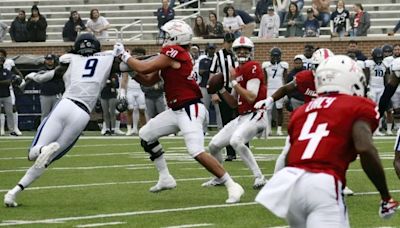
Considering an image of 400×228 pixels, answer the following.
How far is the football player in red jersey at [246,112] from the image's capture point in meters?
11.9

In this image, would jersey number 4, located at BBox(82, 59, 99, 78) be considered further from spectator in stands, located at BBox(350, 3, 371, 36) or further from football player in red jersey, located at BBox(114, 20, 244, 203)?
spectator in stands, located at BBox(350, 3, 371, 36)

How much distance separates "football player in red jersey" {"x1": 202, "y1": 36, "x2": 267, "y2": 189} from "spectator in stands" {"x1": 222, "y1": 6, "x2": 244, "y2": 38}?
11805 mm

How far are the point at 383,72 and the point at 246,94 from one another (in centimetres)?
997

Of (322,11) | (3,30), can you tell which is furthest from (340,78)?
(3,30)

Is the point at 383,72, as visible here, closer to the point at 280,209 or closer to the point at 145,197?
the point at 145,197

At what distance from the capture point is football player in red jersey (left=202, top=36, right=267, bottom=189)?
39.1 feet

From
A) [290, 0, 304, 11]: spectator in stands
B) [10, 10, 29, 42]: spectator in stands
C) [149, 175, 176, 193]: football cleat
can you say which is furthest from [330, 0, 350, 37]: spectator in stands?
[149, 175, 176, 193]: football cleat

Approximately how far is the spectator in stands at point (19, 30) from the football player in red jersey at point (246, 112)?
14292mm

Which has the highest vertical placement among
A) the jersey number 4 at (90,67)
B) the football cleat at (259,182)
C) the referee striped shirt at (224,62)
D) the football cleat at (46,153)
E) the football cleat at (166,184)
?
the jersey number 4 at (90,67)

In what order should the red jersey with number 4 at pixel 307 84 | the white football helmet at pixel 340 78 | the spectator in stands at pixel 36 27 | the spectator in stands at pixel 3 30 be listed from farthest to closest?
the spectator in stands at pixel 3 30, the spectator in stands at pixel 36 27, the red jersey with number 4 at pixel 307 84, the white football helmet at pixel 340 78

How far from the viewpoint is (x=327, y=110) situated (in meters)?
5.87

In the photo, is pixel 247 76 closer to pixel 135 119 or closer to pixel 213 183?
pixel 213 183

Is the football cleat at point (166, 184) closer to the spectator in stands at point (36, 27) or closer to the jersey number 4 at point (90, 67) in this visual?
the jersey number 4 at point (90, 67)

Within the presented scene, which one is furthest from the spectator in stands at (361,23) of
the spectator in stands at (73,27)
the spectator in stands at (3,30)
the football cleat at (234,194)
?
the football cleat at (234,194)
